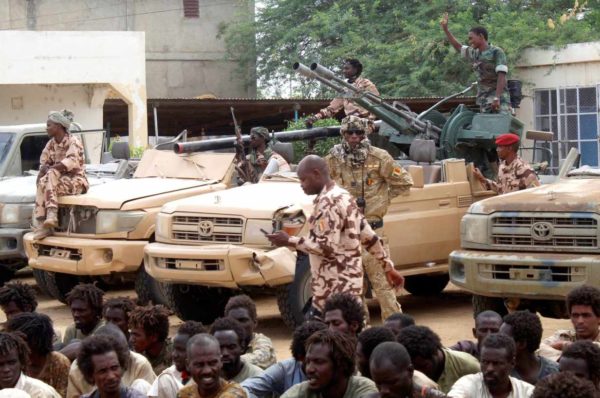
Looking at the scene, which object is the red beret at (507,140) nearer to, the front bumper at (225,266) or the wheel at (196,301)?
the front bumper at (225,266)

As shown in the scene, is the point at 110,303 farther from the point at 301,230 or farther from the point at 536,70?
the point at 536,70

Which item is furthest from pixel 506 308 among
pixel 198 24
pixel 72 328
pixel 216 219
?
pixel 198 24

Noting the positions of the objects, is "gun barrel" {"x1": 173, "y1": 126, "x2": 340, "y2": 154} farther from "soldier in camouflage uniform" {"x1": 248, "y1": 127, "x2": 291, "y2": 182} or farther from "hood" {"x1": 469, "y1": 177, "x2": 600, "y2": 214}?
"hood" {"x1": 469, "y1": 177, "x2": 600, "y2": 214}

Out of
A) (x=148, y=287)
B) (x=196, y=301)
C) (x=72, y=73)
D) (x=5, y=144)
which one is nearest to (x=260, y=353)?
(x=196, y=301)

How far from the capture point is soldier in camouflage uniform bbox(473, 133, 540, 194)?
36.1 ft

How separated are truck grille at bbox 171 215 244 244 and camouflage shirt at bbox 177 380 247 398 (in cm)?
461

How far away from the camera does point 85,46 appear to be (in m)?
24.0

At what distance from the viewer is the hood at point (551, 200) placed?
31.4 feet

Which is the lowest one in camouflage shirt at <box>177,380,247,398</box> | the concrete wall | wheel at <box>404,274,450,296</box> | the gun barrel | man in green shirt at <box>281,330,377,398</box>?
wheel at <box>404,274,450,296</box>

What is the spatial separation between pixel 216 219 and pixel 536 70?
14769 millimetres

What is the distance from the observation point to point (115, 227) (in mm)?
12117

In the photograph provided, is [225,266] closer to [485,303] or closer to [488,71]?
[485,303]

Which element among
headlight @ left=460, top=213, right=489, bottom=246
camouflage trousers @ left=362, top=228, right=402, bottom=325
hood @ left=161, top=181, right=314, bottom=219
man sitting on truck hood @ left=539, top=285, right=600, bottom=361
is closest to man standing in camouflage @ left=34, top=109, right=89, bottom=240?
hood @ left=161, top=181, right=314, bottom=219

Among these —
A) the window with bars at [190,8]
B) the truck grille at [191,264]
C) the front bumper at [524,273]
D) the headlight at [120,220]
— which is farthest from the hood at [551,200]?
the window with bars at [190,8]
